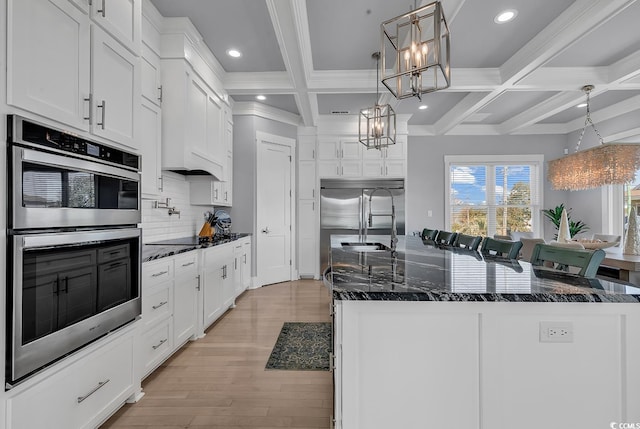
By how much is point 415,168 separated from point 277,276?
342cm

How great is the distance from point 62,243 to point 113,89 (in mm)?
875

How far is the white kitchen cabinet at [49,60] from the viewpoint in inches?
48.0

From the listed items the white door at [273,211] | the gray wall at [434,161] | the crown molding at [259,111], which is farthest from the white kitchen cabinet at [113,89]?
the gray wall at [434,161]

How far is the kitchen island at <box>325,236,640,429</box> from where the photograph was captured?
45.0 inches

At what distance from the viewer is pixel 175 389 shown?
2.13 meters

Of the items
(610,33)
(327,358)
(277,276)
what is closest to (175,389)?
(327,358)

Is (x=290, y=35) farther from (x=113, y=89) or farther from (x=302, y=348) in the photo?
(x=302, y=348)

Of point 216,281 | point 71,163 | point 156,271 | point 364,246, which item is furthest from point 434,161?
point 71,163

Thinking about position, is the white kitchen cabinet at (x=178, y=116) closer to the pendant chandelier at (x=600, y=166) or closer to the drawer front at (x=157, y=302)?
the drawer front at (x=157, y=302)

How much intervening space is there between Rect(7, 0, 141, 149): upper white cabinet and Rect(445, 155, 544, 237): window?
580 cm

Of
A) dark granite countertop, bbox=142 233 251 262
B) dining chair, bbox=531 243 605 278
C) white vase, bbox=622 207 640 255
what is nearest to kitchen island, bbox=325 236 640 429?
dining chair, bbox=531 243 605 278

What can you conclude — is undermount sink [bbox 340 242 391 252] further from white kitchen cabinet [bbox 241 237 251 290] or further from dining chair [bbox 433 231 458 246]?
white kitchen cabinet [bbox 241 237 251 290]

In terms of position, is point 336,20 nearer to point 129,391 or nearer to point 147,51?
point 147,51

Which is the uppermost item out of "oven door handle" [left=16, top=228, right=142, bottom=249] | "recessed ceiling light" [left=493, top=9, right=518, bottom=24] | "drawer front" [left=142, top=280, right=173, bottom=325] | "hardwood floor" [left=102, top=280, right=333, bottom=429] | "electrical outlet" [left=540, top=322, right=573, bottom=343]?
"recessed ceiling light" [left=493, top=9, right=518, bottom=24]
